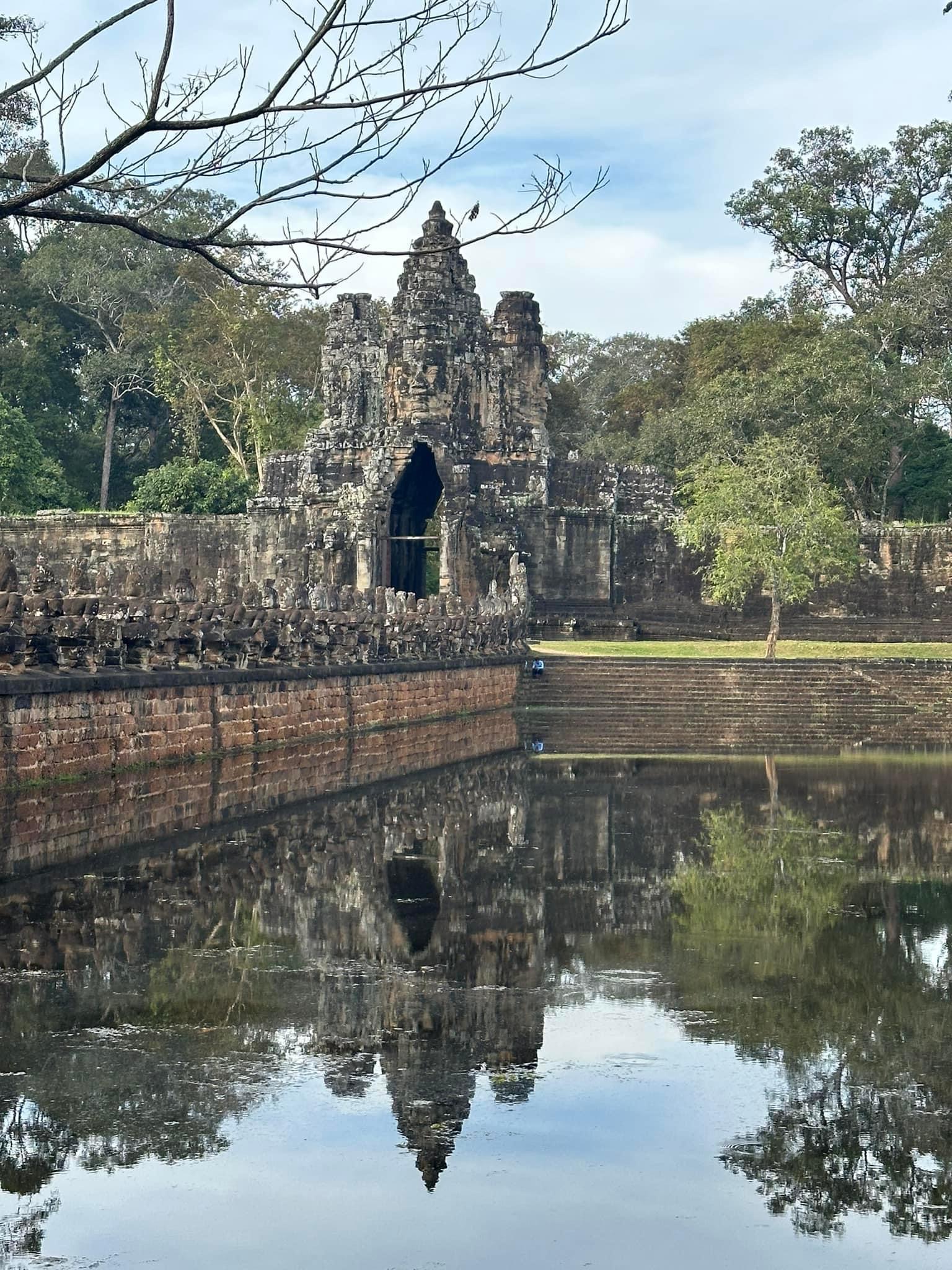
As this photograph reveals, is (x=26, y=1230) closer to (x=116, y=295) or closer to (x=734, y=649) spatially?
(x=734, y=649)

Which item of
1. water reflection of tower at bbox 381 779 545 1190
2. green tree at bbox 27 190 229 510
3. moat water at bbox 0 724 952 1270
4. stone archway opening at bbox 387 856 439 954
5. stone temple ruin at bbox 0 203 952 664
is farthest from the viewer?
green tree at bbox 27 190 229 510

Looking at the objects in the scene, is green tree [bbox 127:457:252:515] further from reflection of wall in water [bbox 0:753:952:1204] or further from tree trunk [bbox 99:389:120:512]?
reflection of wall in water [bbox 0:753:952:1204]

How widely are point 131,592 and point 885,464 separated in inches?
1541

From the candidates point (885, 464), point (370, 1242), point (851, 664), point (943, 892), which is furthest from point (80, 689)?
point (885, 464)

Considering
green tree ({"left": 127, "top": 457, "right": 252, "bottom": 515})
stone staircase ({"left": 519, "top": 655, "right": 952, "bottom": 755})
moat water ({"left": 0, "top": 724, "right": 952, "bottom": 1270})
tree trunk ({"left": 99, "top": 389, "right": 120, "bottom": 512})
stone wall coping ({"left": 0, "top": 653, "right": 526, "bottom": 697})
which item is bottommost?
stone staircase ({"left": 519, "top": 655, "right": 952, "bottom": 755})

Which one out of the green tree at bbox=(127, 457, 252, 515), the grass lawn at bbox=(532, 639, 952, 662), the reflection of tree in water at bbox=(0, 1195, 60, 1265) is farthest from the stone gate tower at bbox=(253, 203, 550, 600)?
the reflection of tree in water at bbox=(0, 1195, 60, 1265)

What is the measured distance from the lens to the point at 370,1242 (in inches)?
211

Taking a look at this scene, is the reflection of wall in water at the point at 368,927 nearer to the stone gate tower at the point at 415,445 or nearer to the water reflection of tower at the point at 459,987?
the water reflection of tower at the point at 459,987

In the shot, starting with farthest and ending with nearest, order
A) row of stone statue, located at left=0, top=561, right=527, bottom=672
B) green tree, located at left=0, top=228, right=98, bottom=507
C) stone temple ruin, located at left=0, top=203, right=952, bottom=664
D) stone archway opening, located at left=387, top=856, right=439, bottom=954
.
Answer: green tree, located at left=0, top=228, right=98, bottom=507, stone temple ruin, located at left=0, top=203, right=952, bottom=664, row of stone statue, located at left=0, top=561, right=527, bottom=672, stone archway opening, located at left=387, top=856, right=439, bottom=954

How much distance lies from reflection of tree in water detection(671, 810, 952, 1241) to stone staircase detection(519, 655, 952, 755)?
1842 centimetres

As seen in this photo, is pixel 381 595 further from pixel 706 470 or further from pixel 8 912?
pixel 8 912

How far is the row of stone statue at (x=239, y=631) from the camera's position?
56.3 ft

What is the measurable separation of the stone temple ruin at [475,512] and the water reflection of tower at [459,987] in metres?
30.7

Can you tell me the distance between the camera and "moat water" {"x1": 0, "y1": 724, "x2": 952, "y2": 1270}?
5.52 m
